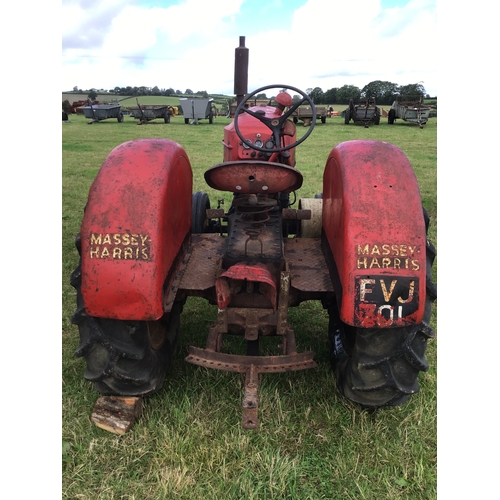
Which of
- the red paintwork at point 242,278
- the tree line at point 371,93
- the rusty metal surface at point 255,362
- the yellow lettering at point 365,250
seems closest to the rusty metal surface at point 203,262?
the red paintwork at point 242,278

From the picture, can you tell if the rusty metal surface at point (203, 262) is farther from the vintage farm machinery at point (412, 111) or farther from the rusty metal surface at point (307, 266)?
the vintage farm machinery at point (412, 111)

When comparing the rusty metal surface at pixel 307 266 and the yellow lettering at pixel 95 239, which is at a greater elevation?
the yellow lettering at pixel 95 239

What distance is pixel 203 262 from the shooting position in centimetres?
302

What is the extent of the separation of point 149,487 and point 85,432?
0.57 m

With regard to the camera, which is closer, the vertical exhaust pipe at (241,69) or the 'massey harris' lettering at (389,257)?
the 'massey harris' lettering at (389,257)

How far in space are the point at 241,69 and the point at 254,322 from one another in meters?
2.63

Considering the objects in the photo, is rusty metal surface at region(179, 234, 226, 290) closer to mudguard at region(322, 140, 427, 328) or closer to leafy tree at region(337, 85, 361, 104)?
mudguard at region(322, 140, 427, 328)

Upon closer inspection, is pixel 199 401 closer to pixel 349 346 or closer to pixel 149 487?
pixel 149 487

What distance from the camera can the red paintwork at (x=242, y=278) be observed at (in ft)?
7.48

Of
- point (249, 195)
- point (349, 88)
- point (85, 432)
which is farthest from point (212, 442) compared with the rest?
point (349, 88)

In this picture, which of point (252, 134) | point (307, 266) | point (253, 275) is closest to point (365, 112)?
point (252, 134)

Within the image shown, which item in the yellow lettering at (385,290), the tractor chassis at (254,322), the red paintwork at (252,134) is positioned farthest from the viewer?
the red paintwork at (252,134)

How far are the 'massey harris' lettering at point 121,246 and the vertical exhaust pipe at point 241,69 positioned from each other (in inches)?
98.2

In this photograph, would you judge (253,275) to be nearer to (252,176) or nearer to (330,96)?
(252,176)
